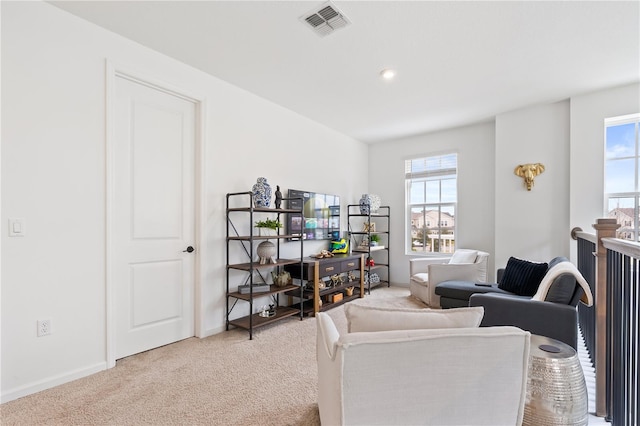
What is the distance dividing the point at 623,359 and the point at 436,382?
1.18 meters

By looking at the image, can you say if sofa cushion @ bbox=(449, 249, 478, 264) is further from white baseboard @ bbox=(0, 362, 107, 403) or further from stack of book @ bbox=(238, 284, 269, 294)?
white baseboard @ bbox=(0, 362, 107, 403)

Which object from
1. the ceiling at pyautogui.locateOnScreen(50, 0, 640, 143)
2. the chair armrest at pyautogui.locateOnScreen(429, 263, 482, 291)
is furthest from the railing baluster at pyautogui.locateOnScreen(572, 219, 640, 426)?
the chair armrest at pyautogui.locateOnScreen(429, 263, 482, 291)

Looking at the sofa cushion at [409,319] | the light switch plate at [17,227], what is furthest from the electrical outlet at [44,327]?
the sofa cushion at [409,319]

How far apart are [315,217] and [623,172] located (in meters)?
3.80

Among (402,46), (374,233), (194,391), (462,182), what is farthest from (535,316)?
(374,233)

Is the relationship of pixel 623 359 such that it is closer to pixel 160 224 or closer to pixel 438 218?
pixel 160 224

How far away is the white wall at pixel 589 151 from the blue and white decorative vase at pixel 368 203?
266 cm

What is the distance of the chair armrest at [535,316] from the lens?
2.21 meters

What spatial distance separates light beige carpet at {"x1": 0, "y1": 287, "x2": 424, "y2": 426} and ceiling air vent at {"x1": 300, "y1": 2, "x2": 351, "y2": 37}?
2698 mm

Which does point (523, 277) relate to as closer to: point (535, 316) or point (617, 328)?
point (535, 316)

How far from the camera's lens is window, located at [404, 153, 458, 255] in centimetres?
517

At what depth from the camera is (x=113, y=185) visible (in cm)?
252

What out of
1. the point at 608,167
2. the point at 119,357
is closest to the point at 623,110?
the point at 608,167

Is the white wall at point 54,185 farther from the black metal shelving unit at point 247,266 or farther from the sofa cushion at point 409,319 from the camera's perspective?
the sofa cushion at point 409,319
